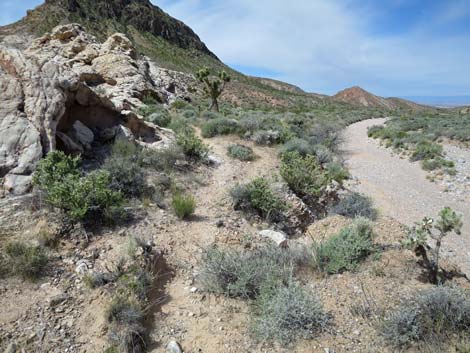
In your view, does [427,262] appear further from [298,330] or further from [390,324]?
[298,330]

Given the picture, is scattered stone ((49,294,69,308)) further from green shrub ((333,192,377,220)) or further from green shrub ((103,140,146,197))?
green shrub ((333,192,377,220))

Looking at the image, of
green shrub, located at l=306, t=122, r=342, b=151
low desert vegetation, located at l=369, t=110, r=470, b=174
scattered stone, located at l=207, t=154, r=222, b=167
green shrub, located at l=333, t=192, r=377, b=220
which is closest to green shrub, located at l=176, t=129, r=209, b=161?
scattered stone, located at l=207, t=154, r=222, b=167

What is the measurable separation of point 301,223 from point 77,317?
4889 mm

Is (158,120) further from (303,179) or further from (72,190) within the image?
(72,190)

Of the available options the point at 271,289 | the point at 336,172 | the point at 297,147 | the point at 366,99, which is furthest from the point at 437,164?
the point at 366,99

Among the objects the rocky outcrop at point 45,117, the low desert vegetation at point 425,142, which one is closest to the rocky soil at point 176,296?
the rocky outcrop at point 45,117

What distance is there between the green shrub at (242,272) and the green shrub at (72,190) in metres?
1.99

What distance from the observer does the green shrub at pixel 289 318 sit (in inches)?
129

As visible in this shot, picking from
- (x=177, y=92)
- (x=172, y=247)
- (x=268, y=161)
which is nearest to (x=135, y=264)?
(x=172, y=247)

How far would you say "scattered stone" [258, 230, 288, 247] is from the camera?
5501mm

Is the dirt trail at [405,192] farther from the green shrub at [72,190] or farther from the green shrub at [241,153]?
the green shrub at [72,190]

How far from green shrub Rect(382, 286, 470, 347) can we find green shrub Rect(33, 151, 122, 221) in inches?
170

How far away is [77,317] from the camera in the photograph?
3.33 m

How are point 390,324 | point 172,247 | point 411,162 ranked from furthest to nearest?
point 411,162, point 172,247, point 390,324
